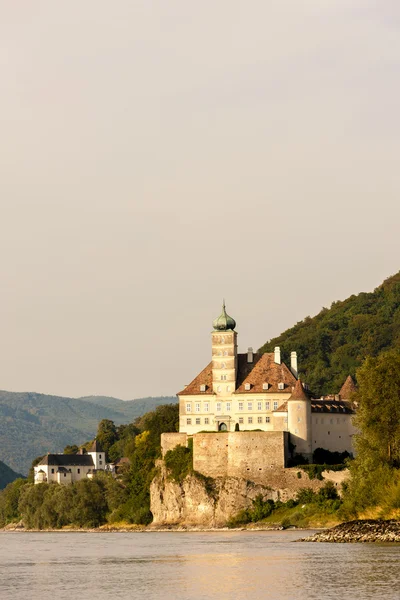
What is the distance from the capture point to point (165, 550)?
7275 cm

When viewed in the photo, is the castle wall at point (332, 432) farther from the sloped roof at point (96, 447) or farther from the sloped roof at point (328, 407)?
the sloped roof at point (96, 447)

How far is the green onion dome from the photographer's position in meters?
101

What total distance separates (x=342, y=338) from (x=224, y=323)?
5473cm

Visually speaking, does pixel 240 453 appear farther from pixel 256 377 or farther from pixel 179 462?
pixel 256 377

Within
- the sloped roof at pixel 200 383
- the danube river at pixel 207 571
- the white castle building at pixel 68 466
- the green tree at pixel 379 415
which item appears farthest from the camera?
the white castle building at pixel 68 466

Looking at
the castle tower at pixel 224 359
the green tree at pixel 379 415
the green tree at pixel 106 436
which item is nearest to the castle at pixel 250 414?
the castle tower at pixel 224 359

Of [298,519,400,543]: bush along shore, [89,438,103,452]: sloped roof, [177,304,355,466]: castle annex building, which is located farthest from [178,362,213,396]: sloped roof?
[89,438,103,452]: sloped roof

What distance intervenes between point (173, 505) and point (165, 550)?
2876 cm

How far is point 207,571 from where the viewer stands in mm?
57750

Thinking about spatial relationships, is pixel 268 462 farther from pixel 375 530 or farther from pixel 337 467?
pixel 375 530

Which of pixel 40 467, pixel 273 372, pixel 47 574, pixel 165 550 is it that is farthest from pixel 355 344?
pixel 47 574

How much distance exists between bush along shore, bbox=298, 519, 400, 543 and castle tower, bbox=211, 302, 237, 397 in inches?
1181

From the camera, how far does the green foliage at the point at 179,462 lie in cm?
10069

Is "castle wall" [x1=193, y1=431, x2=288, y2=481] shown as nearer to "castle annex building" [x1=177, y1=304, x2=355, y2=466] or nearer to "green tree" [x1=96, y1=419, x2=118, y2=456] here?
"castle annex building" [x1=177, y1=304, x2=355, y2=466]
